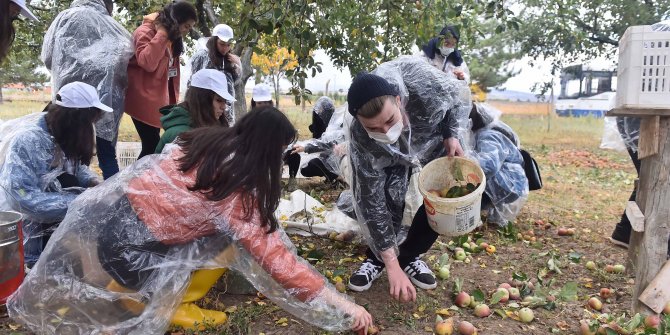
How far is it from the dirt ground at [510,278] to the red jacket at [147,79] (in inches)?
56.1

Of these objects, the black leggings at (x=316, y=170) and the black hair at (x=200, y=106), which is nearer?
the black hair at (x=200, y=106)

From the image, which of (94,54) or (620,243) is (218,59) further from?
(620,243)

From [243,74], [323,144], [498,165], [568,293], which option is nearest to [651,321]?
[568,293]

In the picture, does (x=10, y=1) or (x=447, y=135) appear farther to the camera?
(x=447, y=135)

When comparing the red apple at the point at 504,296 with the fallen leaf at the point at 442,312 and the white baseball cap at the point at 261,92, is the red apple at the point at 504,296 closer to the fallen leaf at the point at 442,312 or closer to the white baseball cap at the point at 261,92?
the fallen leaf at the point at 442,312

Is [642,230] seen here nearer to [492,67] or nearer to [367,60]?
[367,60]

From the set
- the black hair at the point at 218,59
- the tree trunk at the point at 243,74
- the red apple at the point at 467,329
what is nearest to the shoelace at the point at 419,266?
the red apple at the point at 467,329

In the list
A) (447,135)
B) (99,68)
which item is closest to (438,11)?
(447,135)

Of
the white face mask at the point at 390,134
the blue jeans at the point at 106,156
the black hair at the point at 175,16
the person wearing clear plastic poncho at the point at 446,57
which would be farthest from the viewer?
the person wearing clear plastic poncho at the point at 446,57

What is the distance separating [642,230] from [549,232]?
1707 mm

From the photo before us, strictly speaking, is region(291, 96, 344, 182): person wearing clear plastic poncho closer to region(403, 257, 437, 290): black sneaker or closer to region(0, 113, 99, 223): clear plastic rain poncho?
region(403, 257, 437, 290): black sneaker

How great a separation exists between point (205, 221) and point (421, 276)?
1.27 meters

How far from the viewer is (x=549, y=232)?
4164 millimetres

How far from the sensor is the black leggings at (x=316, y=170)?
512 centimetres
